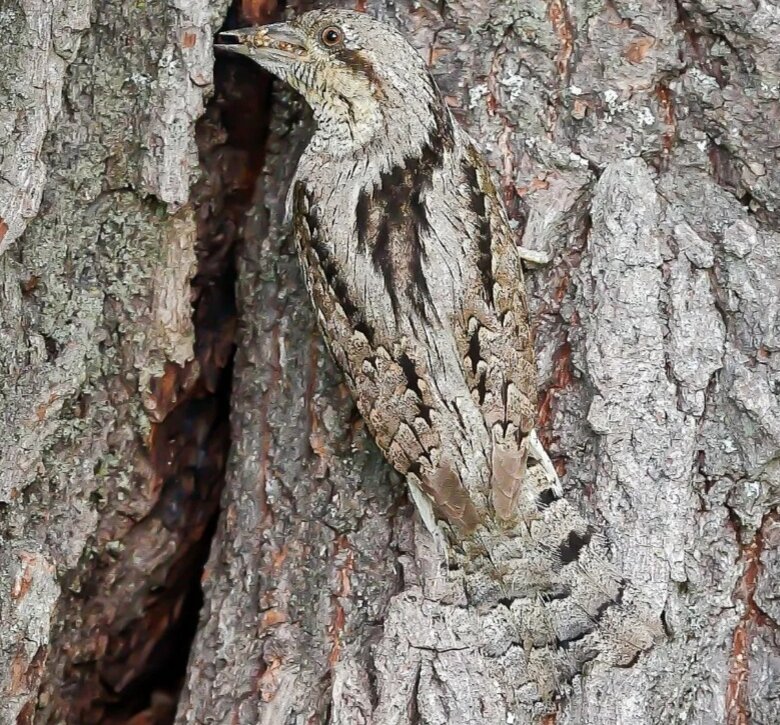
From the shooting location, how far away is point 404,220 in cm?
293

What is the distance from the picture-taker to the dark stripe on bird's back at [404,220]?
9.35 feet

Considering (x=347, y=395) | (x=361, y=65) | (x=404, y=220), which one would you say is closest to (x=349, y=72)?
(x=361, y=65)

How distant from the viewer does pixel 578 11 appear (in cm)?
292

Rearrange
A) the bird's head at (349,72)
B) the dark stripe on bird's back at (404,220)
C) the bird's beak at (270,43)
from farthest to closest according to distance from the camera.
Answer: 1. the bird's beak at (270,43)
2. the bird's head at (349,72)
3. the dark stripe on bird's back at (404,220)

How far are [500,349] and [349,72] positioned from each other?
0.99 m

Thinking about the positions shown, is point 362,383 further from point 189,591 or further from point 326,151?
point 189,591

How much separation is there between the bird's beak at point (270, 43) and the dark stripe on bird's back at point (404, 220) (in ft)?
1.52

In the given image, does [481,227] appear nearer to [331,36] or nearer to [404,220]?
[404,220]

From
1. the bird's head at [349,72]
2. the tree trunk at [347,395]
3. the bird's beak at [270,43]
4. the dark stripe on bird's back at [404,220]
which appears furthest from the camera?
the bird's beak at [270,43]

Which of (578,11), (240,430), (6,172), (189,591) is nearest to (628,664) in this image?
(240,430)

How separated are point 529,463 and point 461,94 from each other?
1060 mm

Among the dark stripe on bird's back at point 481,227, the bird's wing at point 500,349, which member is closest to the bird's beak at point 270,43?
the dark stripe on bird's back at point 481,227

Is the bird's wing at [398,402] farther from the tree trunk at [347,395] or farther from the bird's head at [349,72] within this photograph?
the bird's head at [349,72]

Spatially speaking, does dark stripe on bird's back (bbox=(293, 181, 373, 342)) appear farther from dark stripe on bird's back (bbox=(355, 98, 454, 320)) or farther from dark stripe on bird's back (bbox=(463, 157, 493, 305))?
dark stripe on bird's back (bbox=(463, 157, 493, 305))
